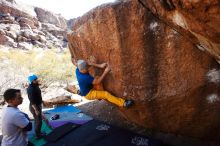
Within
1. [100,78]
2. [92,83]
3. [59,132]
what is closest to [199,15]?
[100,78]

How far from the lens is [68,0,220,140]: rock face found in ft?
14.4

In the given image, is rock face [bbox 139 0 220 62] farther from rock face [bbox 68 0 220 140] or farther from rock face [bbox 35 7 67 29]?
rock face [bbox 35 7 67 29]

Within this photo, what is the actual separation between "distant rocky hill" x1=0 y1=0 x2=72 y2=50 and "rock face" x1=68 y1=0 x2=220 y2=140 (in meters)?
26.2

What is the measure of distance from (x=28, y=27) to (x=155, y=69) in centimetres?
3317

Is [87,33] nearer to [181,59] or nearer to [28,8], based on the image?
[181,59]

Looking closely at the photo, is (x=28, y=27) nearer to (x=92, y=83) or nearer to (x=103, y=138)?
(x=92, y=83)

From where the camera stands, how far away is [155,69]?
4.67 meters

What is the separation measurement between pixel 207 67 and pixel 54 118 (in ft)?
16.1

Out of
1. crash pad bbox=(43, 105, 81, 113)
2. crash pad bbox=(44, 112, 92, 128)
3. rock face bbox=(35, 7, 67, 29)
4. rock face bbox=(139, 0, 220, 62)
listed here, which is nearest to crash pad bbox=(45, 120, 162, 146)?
crash pad bbox=(44, 112, 92, 128)

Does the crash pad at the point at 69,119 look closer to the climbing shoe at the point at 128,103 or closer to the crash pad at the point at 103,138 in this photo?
the crash pad at the point at 103,138

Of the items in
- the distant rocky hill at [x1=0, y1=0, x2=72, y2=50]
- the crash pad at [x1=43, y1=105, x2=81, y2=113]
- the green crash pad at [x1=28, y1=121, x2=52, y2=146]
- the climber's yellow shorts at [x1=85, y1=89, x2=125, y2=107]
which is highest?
the distant rocky hill at [x1=0, y1=0, x2=72, y2=50]

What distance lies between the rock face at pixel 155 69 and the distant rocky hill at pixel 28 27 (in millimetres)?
26191

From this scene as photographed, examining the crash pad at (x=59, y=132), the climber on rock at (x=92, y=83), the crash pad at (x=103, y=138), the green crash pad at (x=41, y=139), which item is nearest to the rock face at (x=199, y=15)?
the climber on rock at (x=92, y=83)

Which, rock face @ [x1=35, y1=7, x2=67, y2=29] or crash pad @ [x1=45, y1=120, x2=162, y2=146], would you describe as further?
rock face @ [x1=35, y1=7, x2=67, y2=29]
